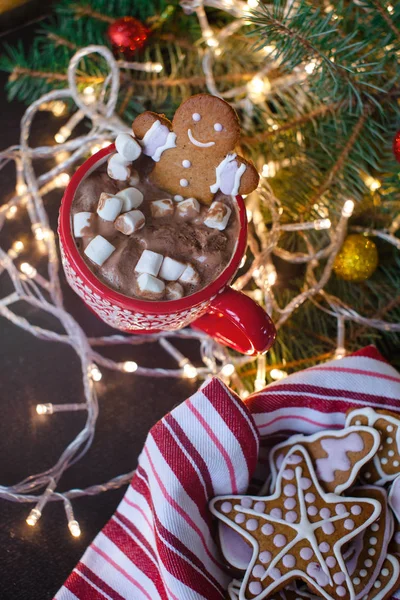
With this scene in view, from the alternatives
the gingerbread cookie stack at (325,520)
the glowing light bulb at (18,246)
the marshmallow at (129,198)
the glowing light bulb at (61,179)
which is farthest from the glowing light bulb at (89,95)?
the gingerbread cookie stack at (325,520)

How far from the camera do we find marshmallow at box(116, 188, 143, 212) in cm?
64

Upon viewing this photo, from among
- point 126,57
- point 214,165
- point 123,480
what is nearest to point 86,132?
point 126,57

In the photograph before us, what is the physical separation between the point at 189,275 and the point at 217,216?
73mm

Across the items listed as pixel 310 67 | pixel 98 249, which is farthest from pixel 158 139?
pixel 310 67

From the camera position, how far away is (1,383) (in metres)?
0.87

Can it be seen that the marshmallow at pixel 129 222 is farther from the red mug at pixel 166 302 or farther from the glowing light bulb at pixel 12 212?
the glowing light bulb at pixel 12 212

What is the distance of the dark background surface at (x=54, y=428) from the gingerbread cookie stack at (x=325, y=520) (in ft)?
0.72

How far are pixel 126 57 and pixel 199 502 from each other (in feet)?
2.11

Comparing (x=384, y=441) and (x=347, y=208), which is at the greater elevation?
(x=347, y=208)

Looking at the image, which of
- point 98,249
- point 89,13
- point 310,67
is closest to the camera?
point 98,249

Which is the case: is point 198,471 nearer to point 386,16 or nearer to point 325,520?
point 325,520

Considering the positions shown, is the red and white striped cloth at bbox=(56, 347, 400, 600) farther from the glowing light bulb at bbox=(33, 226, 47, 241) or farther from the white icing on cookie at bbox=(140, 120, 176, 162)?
the glowing light bulb at bbox=(33, 226, 47, 241)

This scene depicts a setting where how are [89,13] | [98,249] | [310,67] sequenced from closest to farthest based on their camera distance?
[98,249], [310,67], [89,13]

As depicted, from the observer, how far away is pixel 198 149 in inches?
25.5
